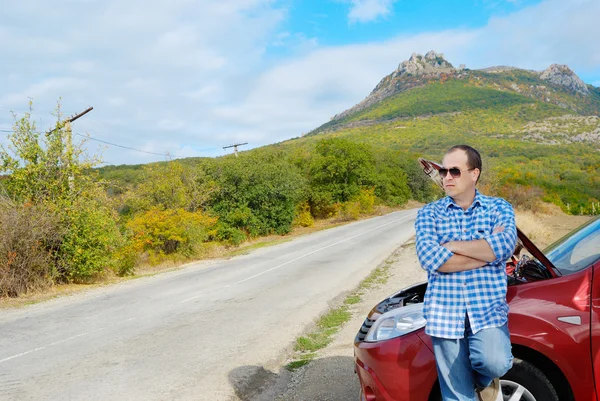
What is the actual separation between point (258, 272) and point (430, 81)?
17858 cm

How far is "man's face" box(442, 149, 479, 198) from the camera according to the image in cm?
256

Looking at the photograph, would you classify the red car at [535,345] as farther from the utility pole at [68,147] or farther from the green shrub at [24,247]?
the utility pole at [68,147]

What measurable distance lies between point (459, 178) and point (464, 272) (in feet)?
1.69

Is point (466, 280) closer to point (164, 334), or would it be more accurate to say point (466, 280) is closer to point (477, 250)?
point (477, 250)

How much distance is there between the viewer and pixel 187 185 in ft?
115

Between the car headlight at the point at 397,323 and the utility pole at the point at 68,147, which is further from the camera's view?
the utility pole at the point at 68,147

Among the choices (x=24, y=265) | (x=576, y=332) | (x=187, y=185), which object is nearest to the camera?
(x=576, y=332)

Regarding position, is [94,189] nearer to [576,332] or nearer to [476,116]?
[576,332]

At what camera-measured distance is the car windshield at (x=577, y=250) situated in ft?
10.1

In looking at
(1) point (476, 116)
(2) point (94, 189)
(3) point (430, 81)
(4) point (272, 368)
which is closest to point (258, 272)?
(2) point (94, 189)

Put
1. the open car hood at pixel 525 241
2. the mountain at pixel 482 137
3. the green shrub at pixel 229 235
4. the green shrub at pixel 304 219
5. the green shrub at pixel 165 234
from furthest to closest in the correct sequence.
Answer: the mountain at pixel 482 137, the green shrub at pixel 304 219, the green shrub at pixel 229 235, the green shrub at pixel 165 234, the open car hood at pixel 525 241

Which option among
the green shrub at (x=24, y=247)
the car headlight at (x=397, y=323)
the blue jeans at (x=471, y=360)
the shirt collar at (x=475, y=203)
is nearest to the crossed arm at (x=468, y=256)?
the shirt collar at (x=475, y=203)

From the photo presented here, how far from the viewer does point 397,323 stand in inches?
122

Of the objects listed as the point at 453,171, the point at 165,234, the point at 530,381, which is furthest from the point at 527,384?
the point at 165,234
